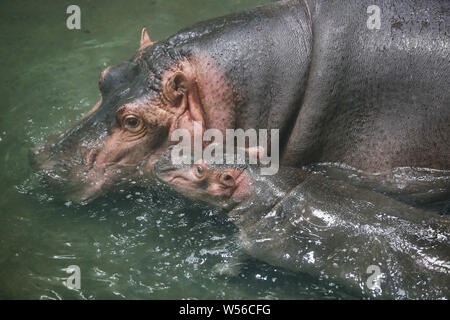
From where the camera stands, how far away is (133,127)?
3971mm

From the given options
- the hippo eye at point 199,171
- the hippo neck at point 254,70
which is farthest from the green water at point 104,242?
the hippo neck at point 254,70

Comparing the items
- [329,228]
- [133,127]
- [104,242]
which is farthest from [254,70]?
[104,242]

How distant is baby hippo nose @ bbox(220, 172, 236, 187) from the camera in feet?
12.1

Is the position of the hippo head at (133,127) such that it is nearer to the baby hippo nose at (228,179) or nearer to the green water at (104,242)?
the green water at (104,242)

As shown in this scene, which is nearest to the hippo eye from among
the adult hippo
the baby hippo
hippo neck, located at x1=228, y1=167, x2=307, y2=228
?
the baby hippo

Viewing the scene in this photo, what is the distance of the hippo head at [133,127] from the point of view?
3939 millimetres

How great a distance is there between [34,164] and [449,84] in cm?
290

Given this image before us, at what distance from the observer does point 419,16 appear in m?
3.95

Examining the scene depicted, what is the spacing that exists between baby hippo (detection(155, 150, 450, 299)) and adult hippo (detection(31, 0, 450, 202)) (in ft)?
1.10

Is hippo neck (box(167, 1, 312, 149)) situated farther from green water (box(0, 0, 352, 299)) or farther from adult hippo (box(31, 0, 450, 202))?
green water (box(0, 0, 352, 299))

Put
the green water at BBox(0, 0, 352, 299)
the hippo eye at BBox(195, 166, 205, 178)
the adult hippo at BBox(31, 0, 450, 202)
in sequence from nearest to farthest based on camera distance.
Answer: the green water at BBox(0, 0, 352, 299) < the hippo eye at BBox(195, 166, 205, 178) < the adult hippo at BBox(31, 0, 450, 202)

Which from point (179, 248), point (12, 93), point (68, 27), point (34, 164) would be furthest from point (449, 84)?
point (68, 27)

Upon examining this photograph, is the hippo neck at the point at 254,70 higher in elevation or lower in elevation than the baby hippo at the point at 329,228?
higher
